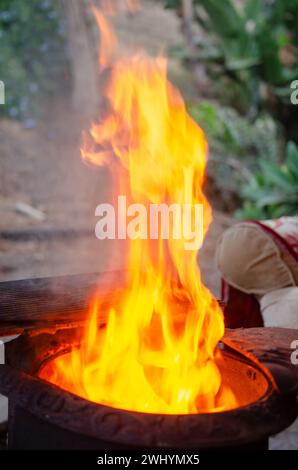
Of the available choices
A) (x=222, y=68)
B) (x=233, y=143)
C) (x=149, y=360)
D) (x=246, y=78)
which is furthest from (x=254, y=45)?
(x=149, y=360)

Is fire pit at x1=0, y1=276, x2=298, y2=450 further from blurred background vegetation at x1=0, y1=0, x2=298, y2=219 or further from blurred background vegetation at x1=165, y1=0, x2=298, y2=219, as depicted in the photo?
blurred background vegetation at x1=0, y1=0, x2=298, y2=219

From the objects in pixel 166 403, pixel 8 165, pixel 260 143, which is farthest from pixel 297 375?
pixel 260 143

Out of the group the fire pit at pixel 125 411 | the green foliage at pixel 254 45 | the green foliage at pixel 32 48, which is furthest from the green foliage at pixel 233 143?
the fire pit at pixel 125 411

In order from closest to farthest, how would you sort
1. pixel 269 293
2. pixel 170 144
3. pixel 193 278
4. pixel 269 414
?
pixel 269 414 → pixel 193 278 → pixel 170 144 → pixel 269 293

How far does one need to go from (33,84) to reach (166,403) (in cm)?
709

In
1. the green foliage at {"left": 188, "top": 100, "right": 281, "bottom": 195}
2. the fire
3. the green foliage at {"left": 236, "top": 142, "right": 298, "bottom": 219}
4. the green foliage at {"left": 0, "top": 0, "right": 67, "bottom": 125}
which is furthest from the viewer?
A: the green foliage at {"left": 0, "top": 0, "right": 67, "bottom": 125}

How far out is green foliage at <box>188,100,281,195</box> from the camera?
7332mm

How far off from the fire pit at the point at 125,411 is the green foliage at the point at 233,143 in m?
5.45

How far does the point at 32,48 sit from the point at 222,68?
8.85 ft

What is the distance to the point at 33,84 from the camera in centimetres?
823

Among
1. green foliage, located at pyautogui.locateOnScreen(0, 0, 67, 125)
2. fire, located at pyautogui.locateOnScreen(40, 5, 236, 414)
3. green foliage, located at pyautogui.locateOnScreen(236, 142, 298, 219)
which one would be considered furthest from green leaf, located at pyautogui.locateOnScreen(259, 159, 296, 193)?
fire, located at pyautogui.locateOnScreen(40, 5, 236, 414)

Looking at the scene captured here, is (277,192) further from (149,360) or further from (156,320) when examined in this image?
(149,360)

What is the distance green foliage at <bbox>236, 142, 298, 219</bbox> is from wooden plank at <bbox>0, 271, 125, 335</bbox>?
3900 millimetres

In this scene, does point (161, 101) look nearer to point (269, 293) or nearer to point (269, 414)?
point (269, 293)
